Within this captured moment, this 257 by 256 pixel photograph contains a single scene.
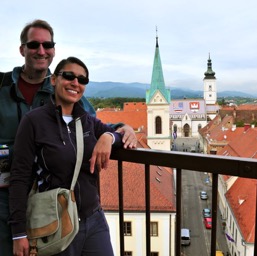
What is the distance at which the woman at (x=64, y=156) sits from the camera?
79.4 inches

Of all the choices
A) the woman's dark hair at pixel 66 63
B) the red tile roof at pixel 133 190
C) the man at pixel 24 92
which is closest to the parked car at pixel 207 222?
the red tile roof at pixel 133 190

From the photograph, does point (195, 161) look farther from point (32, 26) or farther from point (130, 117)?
point (130, 117)

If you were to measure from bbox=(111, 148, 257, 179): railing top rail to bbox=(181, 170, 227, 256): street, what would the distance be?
580 inches

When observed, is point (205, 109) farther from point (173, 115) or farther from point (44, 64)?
point (44, 64)

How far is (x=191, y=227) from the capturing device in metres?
23.4

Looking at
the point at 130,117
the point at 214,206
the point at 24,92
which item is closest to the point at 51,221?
the point at 24,92

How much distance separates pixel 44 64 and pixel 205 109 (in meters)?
83.0

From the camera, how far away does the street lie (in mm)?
19703

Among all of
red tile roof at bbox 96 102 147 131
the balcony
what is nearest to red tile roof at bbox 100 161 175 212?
the balcony

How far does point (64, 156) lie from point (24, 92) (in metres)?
0.60

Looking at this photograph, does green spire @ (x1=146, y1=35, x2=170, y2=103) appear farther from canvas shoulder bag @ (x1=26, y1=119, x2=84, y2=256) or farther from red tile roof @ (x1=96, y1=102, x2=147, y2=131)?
canvas shoulder bag @ (x1=26, y1=119, x2=84, y2=256)

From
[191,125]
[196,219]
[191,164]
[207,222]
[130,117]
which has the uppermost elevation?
[191,164]

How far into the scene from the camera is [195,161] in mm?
2166

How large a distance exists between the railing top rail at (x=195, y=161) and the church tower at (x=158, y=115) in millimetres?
36174
